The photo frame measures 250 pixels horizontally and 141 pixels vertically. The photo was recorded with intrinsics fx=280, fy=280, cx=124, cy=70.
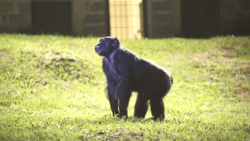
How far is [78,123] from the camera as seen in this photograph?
477 centimetres

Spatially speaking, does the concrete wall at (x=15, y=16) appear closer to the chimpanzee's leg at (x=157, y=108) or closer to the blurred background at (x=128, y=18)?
the blurred background at (x=128, y=18)

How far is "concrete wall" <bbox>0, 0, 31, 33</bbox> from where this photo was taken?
49.3 feet

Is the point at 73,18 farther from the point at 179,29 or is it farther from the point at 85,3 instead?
the point at 179,29

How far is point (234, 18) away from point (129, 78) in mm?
13708

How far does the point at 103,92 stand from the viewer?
9188 millimetres

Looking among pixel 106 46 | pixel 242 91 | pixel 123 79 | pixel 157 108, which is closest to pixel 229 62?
pixel 242 91

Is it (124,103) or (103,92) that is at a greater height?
(124,103)

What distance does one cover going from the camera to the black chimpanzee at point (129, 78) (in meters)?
5.02

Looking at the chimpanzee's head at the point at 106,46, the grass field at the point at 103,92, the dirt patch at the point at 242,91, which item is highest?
the chimpanzee's head at the point at 106,46

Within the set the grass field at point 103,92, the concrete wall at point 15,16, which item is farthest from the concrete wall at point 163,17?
the concrete wall at point 15,16

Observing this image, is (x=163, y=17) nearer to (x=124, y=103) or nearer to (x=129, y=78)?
(x=129, y=78)

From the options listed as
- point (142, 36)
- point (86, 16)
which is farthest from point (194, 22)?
point (86, 16)

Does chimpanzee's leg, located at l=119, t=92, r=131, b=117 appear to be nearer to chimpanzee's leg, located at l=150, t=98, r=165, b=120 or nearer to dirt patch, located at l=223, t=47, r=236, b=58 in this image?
chimpanzee's leg, located at l=150, t=98, r=165, b=120

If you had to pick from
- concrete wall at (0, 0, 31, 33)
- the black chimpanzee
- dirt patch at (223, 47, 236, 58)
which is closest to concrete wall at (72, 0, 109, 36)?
concrete wall at (0, 0, 31, 33)
